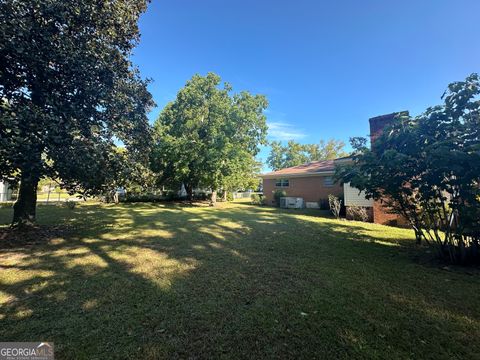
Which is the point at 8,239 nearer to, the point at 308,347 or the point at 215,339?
the point at 215,339

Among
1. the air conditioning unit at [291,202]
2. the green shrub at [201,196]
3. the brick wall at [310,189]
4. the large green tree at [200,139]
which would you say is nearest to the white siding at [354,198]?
the brick wall at [310,189]

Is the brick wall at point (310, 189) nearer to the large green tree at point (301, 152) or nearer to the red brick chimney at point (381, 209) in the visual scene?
the red brick chimney at point (381, 209)

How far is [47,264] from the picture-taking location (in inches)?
201

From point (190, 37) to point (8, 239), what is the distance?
38.8ft

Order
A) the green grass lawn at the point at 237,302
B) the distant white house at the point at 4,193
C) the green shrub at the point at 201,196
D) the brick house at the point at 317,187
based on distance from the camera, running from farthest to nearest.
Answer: the green shrub at the point at 201,196 < the distant white house at the point at 4,193 < the brick house at the point at 317,187 < the green grass lawn at the point at 237,302

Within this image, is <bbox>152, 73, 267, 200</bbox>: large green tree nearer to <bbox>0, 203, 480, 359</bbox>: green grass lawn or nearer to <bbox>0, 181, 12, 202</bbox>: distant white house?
<bbox>0, 203, 480, 359</bbox>: green grass lawn

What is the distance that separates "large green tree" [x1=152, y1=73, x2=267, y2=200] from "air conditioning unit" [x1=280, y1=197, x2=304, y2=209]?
4.87 metres

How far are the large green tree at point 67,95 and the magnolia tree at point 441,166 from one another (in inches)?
298

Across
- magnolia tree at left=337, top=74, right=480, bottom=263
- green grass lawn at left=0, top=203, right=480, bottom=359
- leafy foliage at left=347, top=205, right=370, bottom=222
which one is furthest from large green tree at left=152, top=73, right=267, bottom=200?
magnolia tree at left=337, top=74, right=480, bottom=263

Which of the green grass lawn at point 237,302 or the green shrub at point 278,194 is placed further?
the green shrub at point 278,194

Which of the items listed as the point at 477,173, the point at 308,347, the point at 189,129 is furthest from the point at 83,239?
the point at 189,129

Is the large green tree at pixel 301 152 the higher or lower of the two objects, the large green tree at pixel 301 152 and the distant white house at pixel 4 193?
the higher

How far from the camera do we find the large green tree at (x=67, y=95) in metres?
5.62

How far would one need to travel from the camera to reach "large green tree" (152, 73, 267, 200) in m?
19.5
